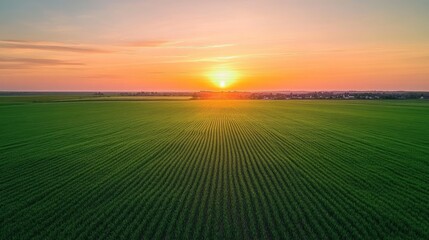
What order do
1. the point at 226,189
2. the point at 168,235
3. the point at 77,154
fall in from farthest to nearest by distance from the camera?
1. the point at 77,154
2. the point at 226,189
3. the point at 168,235

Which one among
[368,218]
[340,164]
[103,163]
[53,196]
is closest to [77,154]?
[103,163]

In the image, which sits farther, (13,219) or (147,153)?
(147,153)

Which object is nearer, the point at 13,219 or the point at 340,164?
the point at 13,219

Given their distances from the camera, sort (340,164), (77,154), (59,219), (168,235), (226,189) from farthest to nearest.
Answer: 1. (77,154)
2. (340,164)
3. (226,189)
4. (59,219)
5. (168,235)

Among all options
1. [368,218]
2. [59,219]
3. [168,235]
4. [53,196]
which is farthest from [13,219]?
[368,218]

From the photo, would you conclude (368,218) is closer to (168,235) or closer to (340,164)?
(168,235)

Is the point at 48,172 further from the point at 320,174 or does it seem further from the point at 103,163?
the point at 320,174

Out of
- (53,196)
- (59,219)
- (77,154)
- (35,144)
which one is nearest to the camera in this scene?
(59,219)

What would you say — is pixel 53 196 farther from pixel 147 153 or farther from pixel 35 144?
pixel 35 144

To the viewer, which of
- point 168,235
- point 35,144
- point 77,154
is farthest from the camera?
point 35,144
